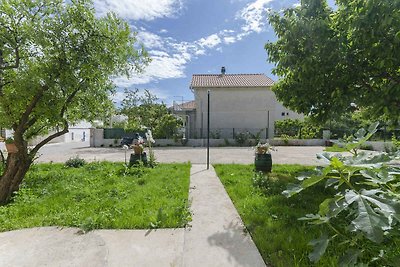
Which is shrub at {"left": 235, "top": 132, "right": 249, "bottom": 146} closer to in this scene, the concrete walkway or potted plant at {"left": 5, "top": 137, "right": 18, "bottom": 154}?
the concrete walkway

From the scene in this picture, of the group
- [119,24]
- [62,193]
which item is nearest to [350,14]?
[119,24]

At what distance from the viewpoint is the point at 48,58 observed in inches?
193

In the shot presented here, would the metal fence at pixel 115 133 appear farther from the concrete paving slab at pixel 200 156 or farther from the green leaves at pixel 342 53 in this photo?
the green leaves at pixel 342 53

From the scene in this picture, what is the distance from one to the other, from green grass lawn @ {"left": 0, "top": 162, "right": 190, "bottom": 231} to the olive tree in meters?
0.93

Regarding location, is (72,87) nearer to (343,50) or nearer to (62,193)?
(62,193)

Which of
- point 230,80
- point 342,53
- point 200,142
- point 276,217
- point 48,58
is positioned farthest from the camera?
point 230,80

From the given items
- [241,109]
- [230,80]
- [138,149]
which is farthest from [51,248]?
[230,80]

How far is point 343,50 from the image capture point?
5184mm

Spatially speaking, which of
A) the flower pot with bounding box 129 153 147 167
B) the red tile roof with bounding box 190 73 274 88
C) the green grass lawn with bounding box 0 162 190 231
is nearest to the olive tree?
the green grass lawn with bounding box 0 162 190 231

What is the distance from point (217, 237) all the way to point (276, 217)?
1.22 m

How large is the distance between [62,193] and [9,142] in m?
1.81

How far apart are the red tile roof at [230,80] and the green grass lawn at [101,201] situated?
1511 cm

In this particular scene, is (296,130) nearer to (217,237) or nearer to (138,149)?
(138,149)

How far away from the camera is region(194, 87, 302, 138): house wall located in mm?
21297
